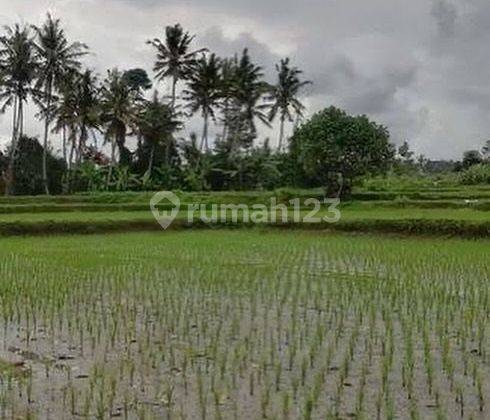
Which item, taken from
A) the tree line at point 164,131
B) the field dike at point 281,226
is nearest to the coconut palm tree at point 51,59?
the tree line at point 164,131

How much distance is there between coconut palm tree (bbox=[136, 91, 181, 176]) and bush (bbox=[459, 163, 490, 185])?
1407 centimetres

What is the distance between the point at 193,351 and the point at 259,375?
908 millimetres

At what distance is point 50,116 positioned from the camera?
33156 mm

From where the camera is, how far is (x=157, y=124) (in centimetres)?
3478

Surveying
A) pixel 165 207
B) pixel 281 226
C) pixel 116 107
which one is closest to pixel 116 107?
pixel 116 107

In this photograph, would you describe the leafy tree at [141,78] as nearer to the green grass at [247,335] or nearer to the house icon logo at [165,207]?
the house icon logo at [165,207]

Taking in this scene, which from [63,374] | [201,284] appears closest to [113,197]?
[201,284]

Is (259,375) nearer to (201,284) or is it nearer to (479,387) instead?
(479,387)

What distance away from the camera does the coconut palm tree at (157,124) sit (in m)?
34.6

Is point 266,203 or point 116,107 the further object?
point 116,107

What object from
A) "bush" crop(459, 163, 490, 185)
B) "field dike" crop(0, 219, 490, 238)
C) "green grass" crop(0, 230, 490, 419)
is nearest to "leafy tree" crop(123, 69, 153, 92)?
"bush" crop(459, 163, 490, 185)

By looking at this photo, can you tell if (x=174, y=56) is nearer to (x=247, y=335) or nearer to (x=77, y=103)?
(x=77, y=103)

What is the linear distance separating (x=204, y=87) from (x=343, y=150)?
38.0ft

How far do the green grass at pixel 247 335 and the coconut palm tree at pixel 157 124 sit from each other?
22651 mm
